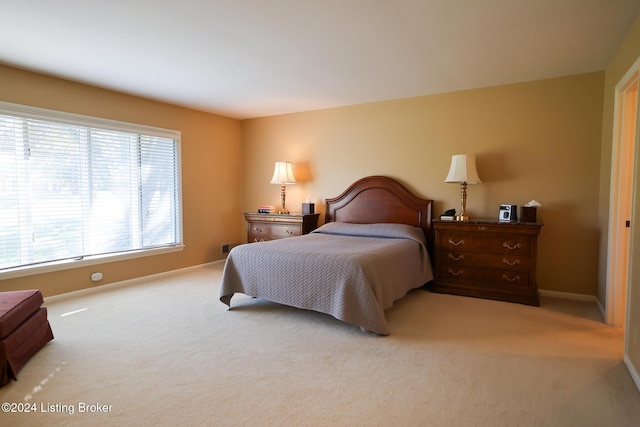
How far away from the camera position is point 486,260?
3686 millimetres

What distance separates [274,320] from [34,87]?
3.35m

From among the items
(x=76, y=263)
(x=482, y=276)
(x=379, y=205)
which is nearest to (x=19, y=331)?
(x=76, y=263)

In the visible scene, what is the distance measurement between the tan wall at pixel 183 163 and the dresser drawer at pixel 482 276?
3.46 metres

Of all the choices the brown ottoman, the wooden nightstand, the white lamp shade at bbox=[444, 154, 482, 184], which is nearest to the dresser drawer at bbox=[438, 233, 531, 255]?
the white lamp shade at bbox=[444, 154, 482, 184]

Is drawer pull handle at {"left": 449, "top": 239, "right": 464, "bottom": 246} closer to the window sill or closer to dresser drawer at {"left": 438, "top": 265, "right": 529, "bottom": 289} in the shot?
dresser drawer at {"left": 438, "top": 265, "right": 529, "bottom": 289}

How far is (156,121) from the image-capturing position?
4621 mm

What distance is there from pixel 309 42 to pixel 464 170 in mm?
2155

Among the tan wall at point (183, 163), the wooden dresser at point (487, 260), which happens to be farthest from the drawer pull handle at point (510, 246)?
the tan wall at point (183, 163)

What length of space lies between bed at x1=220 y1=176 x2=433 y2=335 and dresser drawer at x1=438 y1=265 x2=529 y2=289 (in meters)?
0.20

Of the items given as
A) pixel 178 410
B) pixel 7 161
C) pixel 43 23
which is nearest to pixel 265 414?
pixel 178 410

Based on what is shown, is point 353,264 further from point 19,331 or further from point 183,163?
point 183,163

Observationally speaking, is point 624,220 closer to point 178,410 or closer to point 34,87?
point 178,410

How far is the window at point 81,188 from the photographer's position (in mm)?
3396

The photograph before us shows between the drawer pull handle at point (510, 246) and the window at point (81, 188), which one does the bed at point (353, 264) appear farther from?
the window at point (81, 188)
